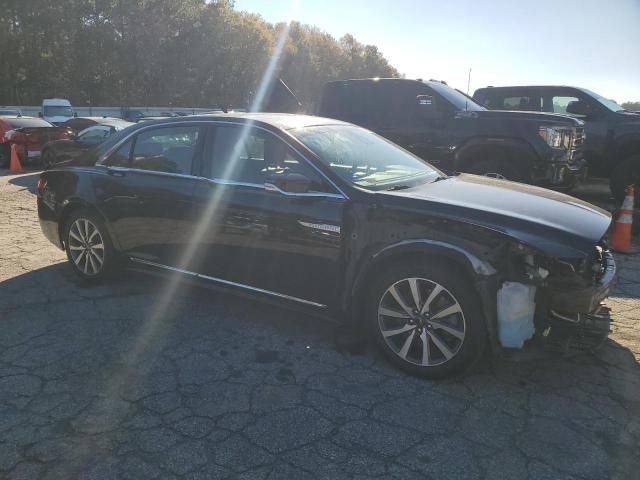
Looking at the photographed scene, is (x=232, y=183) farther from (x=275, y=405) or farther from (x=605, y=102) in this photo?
(x=605, y=102)

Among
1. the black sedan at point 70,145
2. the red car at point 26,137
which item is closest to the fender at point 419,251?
the black sedan at point 70,145

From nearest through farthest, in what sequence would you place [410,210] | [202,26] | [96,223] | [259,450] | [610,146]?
[259,450]
[410,210]
[96,223]
[610,146]
[202,26]

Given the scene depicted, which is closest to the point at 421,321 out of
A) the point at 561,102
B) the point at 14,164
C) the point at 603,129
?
the point at 603,129

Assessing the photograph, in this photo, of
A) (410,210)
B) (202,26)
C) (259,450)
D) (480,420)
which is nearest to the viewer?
(259,450)

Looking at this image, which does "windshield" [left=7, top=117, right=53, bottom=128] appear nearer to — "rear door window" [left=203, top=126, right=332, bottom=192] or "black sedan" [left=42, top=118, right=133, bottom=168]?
"black sedan" [left=42, top=118, right=133, bottom=168]

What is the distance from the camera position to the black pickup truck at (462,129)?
23.0 ft

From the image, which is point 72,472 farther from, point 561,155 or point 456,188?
point 561,155

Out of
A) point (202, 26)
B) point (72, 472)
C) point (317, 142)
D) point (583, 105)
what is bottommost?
point (72, 472)

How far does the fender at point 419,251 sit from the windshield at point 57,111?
25.1m

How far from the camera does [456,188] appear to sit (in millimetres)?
3736

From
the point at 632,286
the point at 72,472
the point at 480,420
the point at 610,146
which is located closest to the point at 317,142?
the point at 480,420

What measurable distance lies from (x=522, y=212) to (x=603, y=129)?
282 inches

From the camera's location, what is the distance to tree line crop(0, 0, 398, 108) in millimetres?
38562

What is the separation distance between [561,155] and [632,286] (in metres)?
2.52
